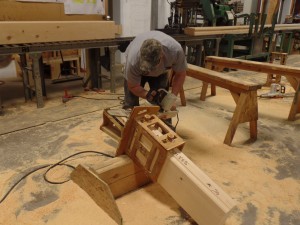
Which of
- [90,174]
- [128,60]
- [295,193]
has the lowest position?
[295,193]

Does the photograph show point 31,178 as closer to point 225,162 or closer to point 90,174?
point 90,174

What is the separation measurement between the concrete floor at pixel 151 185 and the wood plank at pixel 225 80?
0.53 metres

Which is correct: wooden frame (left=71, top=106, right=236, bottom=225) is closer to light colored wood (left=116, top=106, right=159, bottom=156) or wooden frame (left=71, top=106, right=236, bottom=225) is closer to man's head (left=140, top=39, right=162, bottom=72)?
light colored wood (left=116, top=106, right=159, bottom=156)

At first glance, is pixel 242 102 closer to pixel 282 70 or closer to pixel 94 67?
pixel 282 70

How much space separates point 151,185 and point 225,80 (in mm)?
1345

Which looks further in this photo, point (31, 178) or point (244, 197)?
point (31, 178)

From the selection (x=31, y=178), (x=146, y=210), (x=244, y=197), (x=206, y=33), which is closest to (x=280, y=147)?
(x=244, y=197)

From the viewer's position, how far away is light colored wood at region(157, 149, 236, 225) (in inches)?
55.0

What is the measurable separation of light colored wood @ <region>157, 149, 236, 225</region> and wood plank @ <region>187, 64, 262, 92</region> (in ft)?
4.29

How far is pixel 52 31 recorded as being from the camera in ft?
11.4

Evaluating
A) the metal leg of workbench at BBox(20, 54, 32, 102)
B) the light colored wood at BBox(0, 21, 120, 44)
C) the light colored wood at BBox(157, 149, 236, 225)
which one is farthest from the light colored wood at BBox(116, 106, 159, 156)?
the metal leg of workbench at BBox(20, 54, 32, 102)

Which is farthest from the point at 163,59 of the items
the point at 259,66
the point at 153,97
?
the point at 259,66

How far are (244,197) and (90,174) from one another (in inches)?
43.7

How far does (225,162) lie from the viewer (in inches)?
95.0
